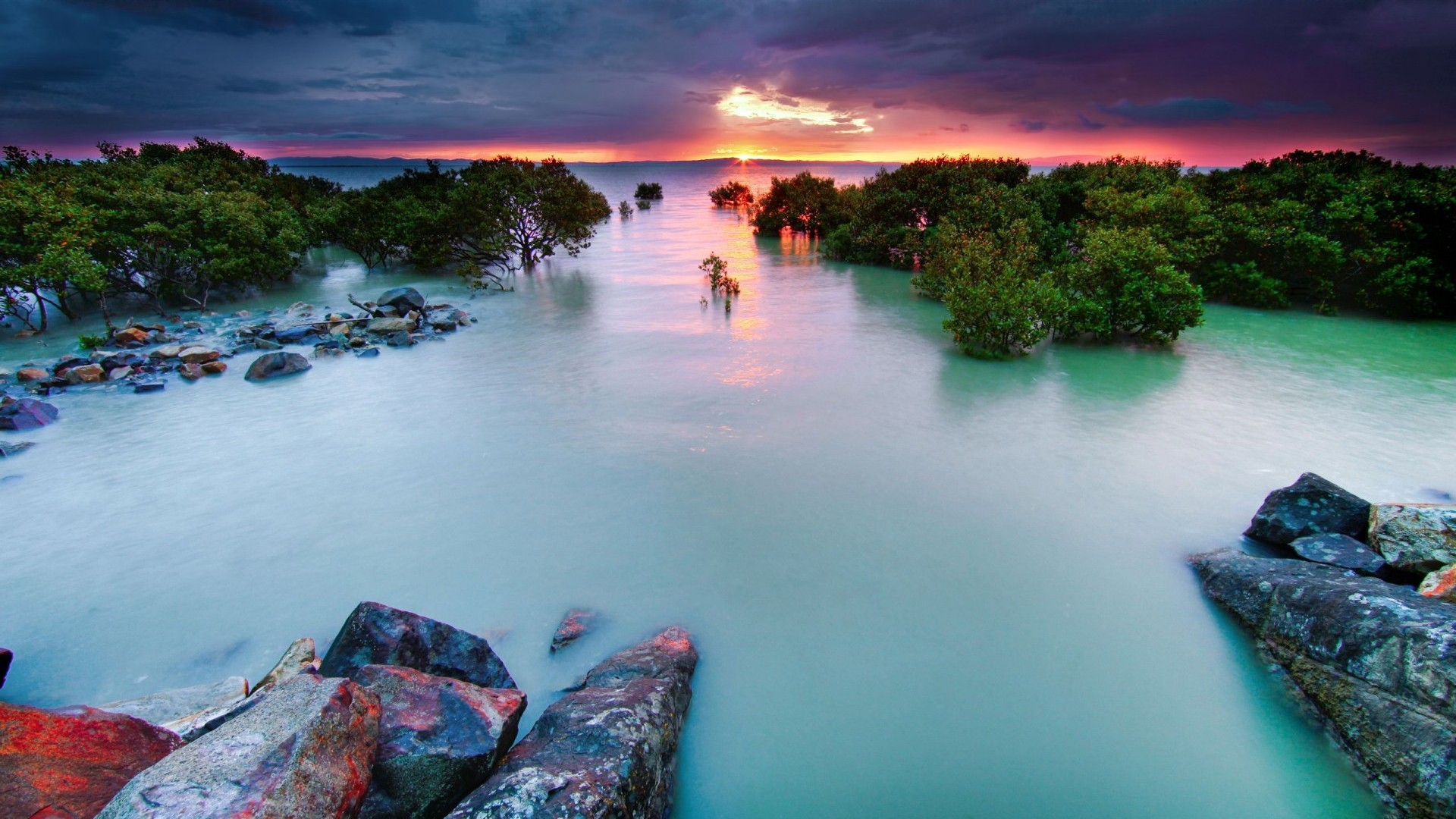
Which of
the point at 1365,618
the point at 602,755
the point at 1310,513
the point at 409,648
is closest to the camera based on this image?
the point at 602,755

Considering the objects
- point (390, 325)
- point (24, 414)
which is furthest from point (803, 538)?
point (390, 325)

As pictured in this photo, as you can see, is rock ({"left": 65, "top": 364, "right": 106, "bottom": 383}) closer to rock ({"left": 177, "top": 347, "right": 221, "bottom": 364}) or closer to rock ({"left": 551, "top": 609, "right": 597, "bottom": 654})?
rock ({"left": 177, "top": 347, "right": 221, "bottom": 364})

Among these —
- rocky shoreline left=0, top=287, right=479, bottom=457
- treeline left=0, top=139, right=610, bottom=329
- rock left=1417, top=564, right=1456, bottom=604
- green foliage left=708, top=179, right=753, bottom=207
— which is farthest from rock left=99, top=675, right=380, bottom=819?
green foliage left=708, top=179, right=753, bottom=207

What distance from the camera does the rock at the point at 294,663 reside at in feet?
18.0

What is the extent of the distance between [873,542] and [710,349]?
9.10 metres

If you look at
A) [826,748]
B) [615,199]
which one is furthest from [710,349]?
[615,199]

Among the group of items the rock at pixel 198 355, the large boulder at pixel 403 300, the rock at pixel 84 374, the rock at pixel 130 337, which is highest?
the large boulder at pixel 403 300

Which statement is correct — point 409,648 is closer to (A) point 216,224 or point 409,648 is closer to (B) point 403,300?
(B) point 403,300

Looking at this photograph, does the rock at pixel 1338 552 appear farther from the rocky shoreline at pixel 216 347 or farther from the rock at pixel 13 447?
the rock at pixel 13 447

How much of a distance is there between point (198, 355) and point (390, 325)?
4386 mm

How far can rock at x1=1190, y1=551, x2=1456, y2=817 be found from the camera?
13.9 ft

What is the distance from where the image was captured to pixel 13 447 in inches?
410

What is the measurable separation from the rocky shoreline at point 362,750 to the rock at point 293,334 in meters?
14.7

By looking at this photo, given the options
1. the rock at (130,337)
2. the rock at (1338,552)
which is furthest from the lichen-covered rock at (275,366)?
the rock at (1338,552)
